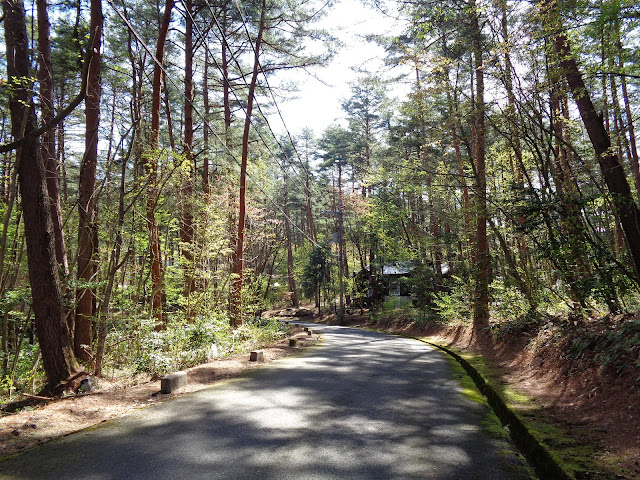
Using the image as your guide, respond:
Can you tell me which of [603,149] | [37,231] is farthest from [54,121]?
[603,149]

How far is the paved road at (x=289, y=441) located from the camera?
9.61 feet

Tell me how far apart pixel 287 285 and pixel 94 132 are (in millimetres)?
29046

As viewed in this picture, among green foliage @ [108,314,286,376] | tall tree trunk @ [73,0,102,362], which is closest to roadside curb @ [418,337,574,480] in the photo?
green foliage @ [108,314,286,376]

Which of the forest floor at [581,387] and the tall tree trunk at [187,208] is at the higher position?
the tall tree trunk at [187,208]

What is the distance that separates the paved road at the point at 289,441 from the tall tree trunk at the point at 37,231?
6.27ft

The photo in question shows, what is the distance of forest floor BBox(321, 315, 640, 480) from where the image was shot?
9.53 ft

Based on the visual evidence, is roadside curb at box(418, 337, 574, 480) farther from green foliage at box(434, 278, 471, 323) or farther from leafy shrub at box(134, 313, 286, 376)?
green foliage at box(434, 278, 471, 323)

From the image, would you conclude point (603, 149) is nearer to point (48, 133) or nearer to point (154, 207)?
point (154, 207)

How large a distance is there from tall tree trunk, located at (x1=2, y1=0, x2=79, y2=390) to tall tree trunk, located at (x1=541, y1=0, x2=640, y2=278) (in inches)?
289

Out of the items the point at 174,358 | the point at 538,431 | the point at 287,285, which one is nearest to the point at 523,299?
the point at 538,431

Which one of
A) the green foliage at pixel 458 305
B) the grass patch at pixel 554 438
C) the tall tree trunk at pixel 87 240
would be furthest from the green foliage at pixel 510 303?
the tall tree trunk at pixel 87 240

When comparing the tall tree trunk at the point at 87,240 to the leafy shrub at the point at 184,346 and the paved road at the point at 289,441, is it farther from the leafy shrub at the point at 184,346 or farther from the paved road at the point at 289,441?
the paved road at the point at 289,441

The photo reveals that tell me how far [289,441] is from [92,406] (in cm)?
267

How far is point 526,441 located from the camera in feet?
11.4
